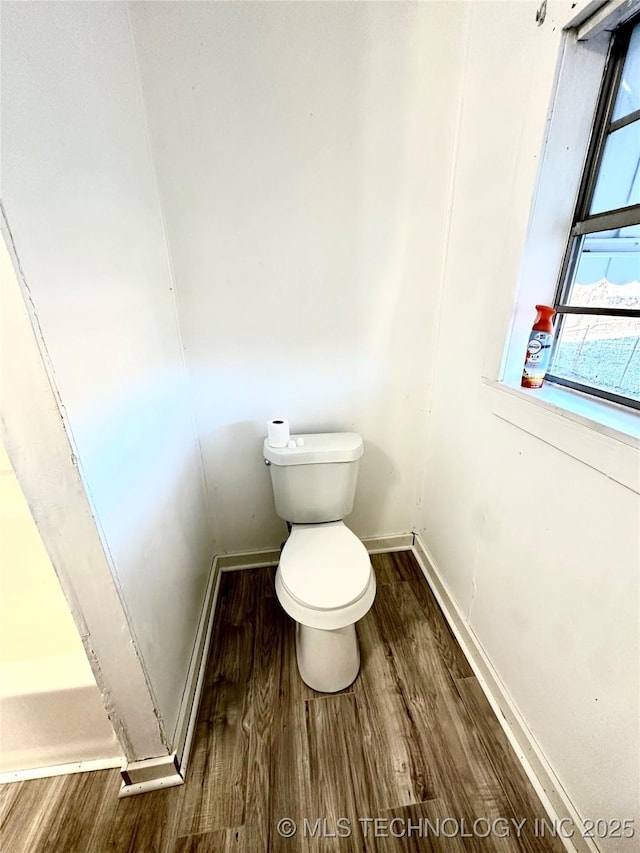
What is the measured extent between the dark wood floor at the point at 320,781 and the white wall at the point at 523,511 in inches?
7.8

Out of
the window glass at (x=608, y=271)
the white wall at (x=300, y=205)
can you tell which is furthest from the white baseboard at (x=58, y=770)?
the window glass at (x=608, y=271)

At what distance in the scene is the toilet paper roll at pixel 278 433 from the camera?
1315 mm

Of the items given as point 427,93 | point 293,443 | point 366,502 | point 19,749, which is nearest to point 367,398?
point 293,443

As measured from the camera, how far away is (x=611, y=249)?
846 mm

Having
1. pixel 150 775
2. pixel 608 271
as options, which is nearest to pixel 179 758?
pixel 150 775

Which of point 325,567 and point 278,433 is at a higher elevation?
point 278,433

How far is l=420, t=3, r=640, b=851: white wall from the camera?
716 millimetres

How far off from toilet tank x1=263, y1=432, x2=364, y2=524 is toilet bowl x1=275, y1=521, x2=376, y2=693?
141 millimetres

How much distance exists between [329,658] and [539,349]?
1169 millimetres

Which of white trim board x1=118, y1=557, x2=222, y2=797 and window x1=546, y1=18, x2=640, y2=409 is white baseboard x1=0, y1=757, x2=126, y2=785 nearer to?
white trim board x1=118, y1=557, x2=222, y2=797

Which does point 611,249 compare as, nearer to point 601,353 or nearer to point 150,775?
point 601,353

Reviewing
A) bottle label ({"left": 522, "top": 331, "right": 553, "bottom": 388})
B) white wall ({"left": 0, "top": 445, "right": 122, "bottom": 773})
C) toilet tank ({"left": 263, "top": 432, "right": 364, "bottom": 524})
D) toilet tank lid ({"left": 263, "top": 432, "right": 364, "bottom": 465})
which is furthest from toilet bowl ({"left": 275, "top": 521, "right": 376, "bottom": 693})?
bottle label ({"left": 522, "top": 331, "right": 553, "bottom": 388})

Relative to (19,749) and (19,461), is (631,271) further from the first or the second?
(19,749)

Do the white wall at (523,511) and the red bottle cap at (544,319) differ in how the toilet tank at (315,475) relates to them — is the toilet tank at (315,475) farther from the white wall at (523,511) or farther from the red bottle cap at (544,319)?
the red bottle cap at (544,319)
